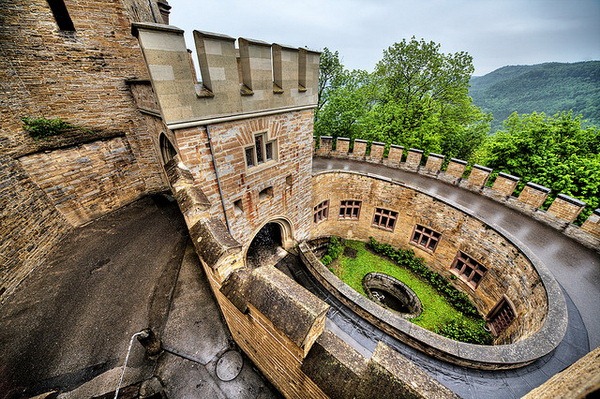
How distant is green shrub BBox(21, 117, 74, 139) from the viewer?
6.04m

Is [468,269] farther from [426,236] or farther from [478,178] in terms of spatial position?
[478,178]

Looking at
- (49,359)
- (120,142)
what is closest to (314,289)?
(49,359)

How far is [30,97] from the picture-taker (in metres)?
6.01

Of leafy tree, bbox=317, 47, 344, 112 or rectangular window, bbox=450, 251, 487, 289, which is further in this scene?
leafy tree, bbox=317, 47, 344, 112

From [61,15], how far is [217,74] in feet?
19.1

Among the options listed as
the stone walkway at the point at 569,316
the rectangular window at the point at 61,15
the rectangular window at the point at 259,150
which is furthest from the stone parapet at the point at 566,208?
the rectangular window at the point at 61,15

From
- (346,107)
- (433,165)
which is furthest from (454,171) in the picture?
(346,107)

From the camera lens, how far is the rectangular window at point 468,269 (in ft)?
32.4

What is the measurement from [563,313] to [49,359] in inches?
494

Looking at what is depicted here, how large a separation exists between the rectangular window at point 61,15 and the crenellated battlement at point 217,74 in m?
4.90

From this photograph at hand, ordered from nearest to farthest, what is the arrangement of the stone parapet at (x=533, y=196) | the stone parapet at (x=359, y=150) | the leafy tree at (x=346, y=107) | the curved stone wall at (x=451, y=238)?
1. the curved stone wall at (x=451, y=238)
2. the stone parapet at (x=533, y=196)
3. the stone parapet at (x=359, y=150)
4. the leafy tree at (x=346, y=107)

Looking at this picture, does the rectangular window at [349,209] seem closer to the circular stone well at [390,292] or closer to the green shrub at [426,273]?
the green shrub at [426,273]

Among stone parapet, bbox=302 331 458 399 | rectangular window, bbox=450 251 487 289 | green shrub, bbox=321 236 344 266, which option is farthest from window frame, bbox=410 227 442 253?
stone parapet, bbox=302 331 458 399

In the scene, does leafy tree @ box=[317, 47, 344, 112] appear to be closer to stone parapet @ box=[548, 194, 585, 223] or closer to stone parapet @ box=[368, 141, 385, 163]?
stone parapet @ box=[368, 141, 385, 163]
